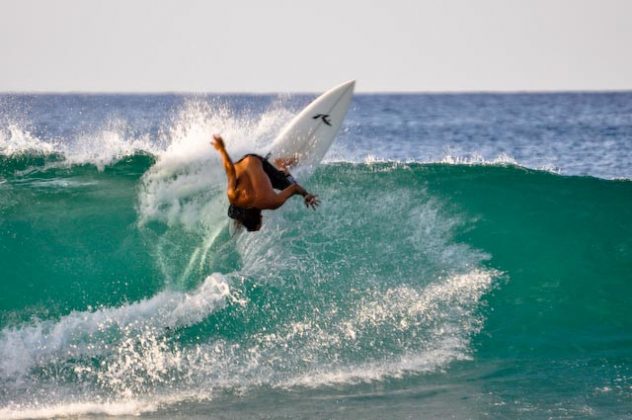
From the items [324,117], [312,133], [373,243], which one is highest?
[324,117]

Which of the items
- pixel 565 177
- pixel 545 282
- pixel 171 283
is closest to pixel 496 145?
pixel 565 177

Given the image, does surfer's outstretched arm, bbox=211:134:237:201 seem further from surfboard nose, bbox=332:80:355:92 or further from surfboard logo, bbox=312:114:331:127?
surfboard nose, bbox=332:80:355:92

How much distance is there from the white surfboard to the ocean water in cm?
21

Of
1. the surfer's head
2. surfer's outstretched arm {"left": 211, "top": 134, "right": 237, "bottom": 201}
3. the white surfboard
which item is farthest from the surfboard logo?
surfer's outstretched arm {"left": 211, "top": 134, "right": 237, "bottom": 201}

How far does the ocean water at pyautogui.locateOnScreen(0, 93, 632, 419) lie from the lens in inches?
313

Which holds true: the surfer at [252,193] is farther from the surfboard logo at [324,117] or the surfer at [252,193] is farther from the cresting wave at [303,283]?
the surfboard logo at [324,117]

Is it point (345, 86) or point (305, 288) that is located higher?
point (345, 86)

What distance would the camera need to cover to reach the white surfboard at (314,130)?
10296 mm

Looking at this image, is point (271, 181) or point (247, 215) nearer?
point (247, 215)

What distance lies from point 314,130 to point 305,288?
2026 mm

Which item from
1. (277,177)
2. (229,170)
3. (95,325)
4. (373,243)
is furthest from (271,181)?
(95,325)

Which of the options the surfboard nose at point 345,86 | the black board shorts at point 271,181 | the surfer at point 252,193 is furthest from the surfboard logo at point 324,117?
the surfer at point 252,193

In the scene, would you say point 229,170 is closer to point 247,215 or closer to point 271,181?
point 247,215

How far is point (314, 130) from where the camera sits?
10.6 m
